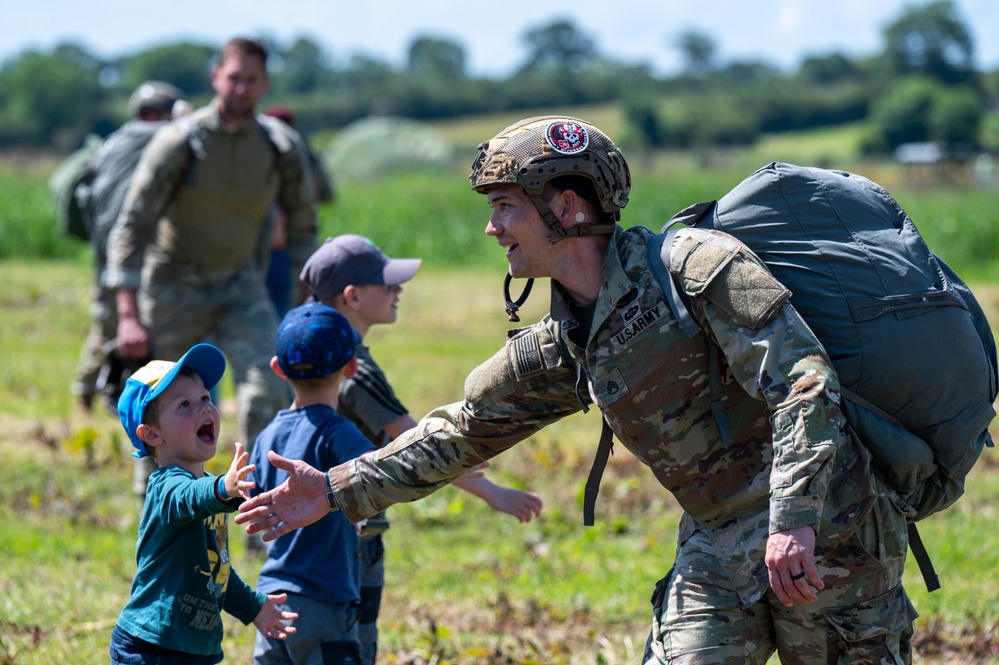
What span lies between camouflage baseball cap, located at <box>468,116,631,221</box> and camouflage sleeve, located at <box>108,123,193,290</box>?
430 centimetres

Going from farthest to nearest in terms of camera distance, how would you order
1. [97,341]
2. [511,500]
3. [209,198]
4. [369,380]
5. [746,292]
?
[97,341] < [209,198] < [369,380] < [511,500] < [746,292]

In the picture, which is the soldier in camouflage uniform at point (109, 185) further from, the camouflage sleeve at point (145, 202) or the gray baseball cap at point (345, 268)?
the gray baseball cap at point (345, 268)

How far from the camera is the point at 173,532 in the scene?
3.96 m

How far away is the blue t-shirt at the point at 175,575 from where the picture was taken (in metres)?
3.88

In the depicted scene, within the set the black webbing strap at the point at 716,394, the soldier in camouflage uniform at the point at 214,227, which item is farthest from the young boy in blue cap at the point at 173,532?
the soldier in camouflage uniform at the point at 214,227

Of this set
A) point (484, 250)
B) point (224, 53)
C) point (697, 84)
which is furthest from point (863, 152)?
point (224, 53)

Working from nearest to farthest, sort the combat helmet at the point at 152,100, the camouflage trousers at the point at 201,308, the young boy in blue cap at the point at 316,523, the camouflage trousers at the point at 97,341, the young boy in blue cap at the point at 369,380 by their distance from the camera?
the young boy in blue cap at the point at 316,523, the young boy in blue cap at the point at 369,380, the camouflage trousers at the point at 201,308, the combat helmet at the point at 152,100, the camouflage trousers at the point at 97,341

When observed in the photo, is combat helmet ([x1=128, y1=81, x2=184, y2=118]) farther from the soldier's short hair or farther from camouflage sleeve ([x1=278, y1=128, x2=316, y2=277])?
the soldier's short hair

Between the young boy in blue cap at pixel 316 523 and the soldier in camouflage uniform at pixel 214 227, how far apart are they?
9.59 ft

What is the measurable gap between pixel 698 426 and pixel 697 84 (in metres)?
134

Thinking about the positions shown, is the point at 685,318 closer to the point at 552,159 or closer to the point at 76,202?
the point at 552,159

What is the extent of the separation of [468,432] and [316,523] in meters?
0.74

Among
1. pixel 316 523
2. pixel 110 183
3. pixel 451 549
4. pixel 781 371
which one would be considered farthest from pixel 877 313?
pixel 110 183

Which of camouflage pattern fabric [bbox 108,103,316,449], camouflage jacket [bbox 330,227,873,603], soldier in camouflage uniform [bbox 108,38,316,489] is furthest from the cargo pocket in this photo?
camouflage pattern fabric [bbox 108,103,316,449]
